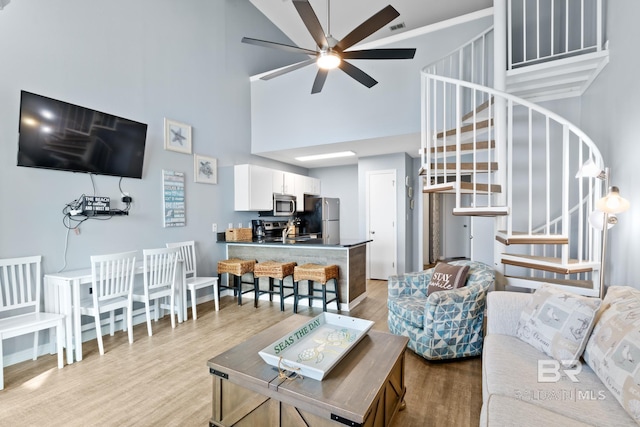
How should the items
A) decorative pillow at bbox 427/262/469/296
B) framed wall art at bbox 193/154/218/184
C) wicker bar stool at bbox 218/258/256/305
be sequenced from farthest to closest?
framed wall art at bbox 193/154/218/184 → wicker bar stool at bbox 218/258/256/305 → decorative pillow at bbox 427/262/469/296

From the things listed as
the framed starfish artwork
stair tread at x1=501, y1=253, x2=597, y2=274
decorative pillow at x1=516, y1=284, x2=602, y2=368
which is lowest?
decorative pillow at x1=516, y1=284, x2=602, y2=368

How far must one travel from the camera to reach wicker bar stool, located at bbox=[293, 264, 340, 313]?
377cm

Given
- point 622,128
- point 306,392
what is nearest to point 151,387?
point 306,392

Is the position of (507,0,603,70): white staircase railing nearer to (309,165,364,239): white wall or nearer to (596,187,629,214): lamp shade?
(596,187,629,214): lamp shade

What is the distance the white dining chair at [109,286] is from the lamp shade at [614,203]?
393 centimetres

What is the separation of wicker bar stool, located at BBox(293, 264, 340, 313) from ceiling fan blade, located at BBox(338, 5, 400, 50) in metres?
2.51

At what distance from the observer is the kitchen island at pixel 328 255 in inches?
157

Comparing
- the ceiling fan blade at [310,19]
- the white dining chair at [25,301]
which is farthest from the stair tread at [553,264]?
the white dining chair at [25,301]

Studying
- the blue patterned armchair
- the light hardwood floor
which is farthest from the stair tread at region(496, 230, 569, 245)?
the light hardwood floor

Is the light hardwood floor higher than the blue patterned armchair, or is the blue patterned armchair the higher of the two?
the blue patterned armchair

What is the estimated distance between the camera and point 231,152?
499cm

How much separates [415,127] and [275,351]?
11.1 ft

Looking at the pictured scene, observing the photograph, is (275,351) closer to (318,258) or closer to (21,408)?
(21,408)

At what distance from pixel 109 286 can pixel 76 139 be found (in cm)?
151
